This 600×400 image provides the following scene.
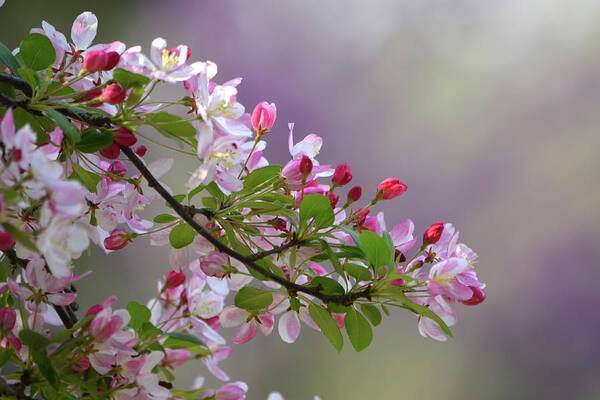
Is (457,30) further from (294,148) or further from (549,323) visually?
(294,148)

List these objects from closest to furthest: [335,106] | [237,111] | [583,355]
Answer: [237,111] < [583,355] < [335,106]

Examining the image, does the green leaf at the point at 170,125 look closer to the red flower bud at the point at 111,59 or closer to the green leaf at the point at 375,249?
the red flower bud at the point at 111,59

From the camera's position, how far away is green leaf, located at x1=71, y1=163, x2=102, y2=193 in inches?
22.8

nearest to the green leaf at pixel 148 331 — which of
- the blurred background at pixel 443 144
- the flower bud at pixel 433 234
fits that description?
the flower bud at pixel 433 234

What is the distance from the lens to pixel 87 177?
0.59 meters

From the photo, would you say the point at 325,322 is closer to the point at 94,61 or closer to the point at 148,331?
the point at 148,331

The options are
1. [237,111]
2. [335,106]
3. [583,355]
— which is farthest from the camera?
[335,106]

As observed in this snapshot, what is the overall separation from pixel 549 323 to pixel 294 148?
1869 millimetres

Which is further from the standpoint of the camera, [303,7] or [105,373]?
[303,7]

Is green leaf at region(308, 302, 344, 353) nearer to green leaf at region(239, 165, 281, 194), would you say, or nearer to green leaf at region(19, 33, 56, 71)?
green leaf at region(239, 165, 281, 194)

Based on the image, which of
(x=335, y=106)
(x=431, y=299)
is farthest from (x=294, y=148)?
(x=335, y=106)

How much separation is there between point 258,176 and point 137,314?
0.23 metres

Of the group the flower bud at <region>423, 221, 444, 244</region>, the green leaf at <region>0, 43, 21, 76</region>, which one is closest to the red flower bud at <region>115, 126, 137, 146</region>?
the green leaf at <region>0, 43, 21, 76</region>

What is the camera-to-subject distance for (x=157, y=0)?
2375 millimetres
